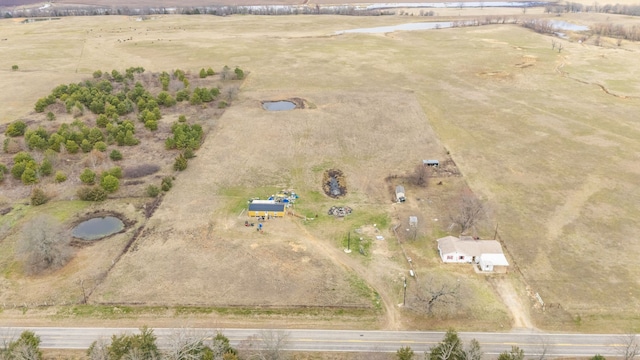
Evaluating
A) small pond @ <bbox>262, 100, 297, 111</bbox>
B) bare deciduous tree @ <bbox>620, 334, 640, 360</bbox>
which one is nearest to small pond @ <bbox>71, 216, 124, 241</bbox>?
small pond @ <bbox>262, 100, 297, 111</bbox>

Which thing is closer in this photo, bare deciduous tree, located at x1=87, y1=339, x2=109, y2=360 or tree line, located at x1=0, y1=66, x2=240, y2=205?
bare deciduous tree, located at x1=87, y1=339, x2=109, y2=360

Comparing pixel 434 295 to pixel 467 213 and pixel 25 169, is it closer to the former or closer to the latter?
pixel 467 213

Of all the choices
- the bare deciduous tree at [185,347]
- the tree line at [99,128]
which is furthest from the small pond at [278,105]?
the bare deciduous tree at [185,347]

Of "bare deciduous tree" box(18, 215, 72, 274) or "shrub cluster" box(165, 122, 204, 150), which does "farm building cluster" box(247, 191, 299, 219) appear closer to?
"bare deciduous tree" box(18, 215, 72, 274)

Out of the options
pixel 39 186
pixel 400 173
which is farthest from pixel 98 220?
pixel 400 173

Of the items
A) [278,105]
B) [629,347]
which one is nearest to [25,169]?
[278,105]

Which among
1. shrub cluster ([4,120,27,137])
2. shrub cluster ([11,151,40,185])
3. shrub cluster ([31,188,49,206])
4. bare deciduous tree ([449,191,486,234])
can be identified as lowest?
bare deciduous tree ([449,191,486,234])
